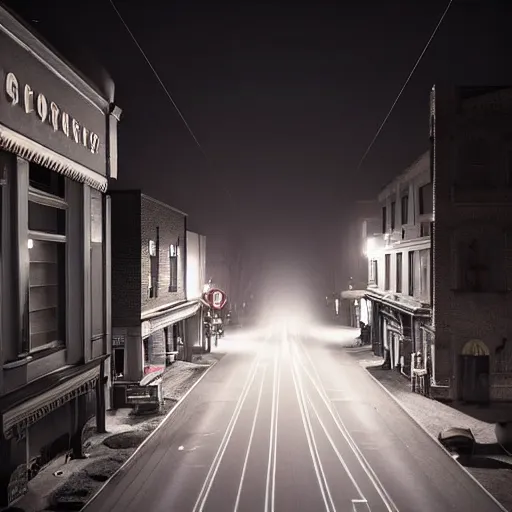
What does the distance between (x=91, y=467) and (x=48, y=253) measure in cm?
669

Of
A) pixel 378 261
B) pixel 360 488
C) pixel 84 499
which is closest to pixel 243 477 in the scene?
pixel 360 488

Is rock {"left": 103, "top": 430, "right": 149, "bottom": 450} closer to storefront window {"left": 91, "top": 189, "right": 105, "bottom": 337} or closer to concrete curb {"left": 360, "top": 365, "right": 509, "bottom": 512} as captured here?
storefront window {"left": 91, "top": 189, "right": 105, "bottom": 337}

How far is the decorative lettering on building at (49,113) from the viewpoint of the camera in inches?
517

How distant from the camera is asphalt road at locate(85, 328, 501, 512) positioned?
43.8 feet

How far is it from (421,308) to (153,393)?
13159mm

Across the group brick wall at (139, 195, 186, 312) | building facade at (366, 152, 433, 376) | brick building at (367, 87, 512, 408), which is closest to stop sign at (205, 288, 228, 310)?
brick wall at (139, 195, 186, 312)

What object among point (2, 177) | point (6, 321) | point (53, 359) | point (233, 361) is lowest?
point (233, 361)

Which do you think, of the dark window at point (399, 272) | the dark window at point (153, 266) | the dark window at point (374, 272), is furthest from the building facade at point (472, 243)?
the dark window at point (374, 272)

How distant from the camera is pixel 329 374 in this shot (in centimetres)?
3120

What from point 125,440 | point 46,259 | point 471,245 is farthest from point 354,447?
point 46,259

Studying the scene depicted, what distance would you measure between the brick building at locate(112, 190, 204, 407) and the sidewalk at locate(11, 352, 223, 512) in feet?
6.20

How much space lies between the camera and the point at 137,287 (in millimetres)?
25719

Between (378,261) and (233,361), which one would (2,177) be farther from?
(378,261)

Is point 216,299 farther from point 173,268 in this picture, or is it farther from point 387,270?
point 387,270
